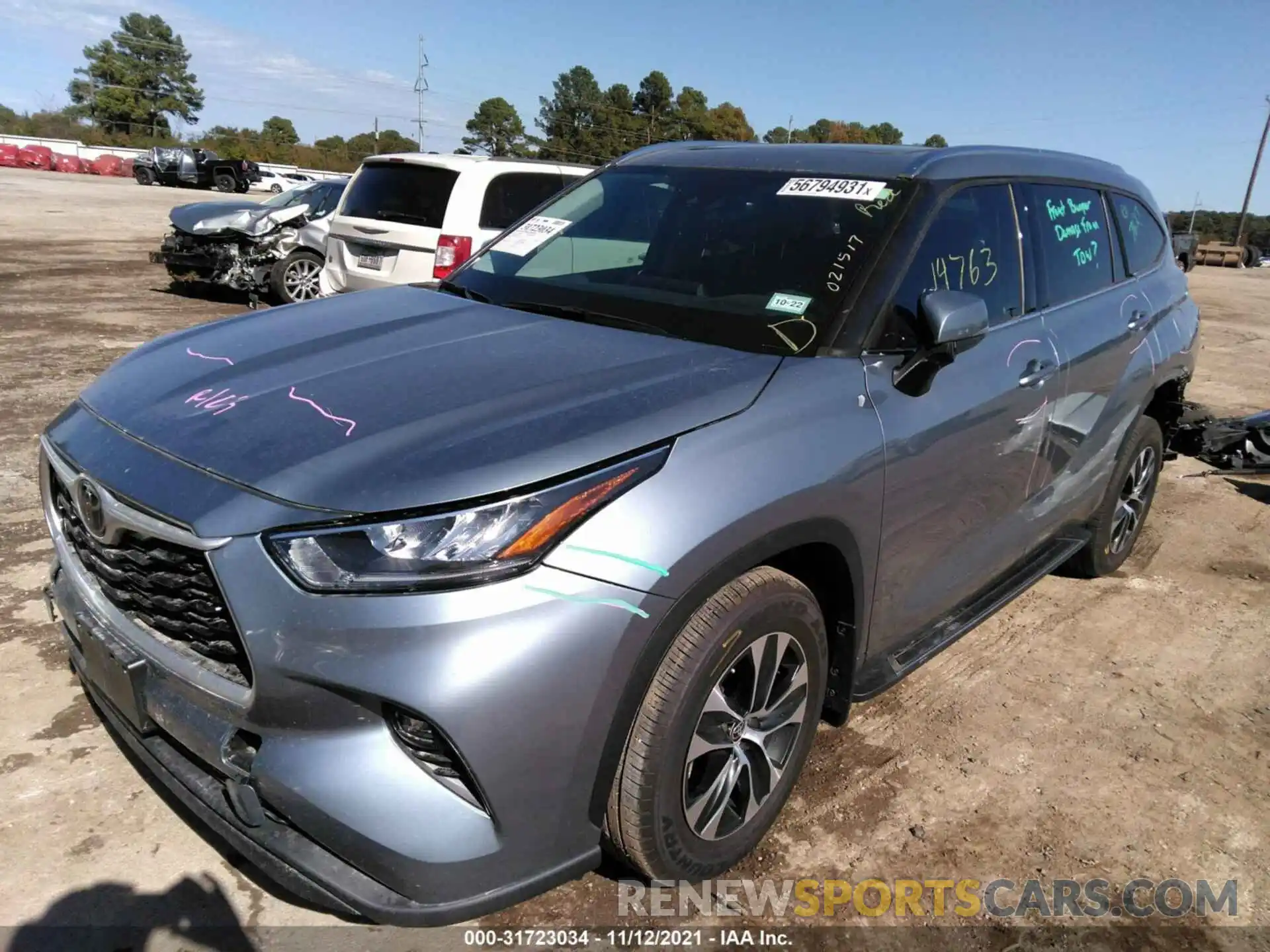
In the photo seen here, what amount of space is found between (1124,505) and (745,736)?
3.14 m

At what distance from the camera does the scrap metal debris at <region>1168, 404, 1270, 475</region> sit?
6.17m

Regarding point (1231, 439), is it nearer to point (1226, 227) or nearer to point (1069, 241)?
point (1069, 241)

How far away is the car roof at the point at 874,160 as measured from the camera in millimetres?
2998

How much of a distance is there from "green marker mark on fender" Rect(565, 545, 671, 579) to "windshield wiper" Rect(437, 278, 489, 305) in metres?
1.54

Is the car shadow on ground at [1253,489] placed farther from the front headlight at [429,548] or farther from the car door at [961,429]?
the front headlight at [429,548]

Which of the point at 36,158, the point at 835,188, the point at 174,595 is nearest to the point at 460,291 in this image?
the point at 835,188

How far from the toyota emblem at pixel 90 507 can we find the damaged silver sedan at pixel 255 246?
9237 mm

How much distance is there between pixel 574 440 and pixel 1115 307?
3.06 m

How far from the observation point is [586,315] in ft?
9.37

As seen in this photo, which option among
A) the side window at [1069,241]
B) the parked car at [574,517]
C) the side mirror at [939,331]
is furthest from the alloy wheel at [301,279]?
the side mirror at [939,331]

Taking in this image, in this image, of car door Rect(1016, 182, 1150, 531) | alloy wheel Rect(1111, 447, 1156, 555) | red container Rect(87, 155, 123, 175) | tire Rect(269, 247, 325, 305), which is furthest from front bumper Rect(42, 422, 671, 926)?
red container Rect(87, 155, 123, 175)

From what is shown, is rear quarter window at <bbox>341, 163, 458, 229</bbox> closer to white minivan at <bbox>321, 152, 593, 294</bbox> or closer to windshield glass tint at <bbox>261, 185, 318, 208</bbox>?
white minivan at <bbox>321, 152, 593, 294</bbox>

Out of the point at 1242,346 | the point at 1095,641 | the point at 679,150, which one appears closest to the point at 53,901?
the point at 679,150

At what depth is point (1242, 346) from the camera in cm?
1265
